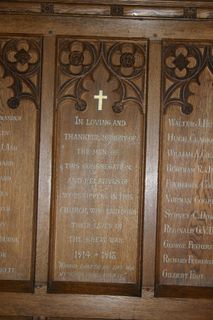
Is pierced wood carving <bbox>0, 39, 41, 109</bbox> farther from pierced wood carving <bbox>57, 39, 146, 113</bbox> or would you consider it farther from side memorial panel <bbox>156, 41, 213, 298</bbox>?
side memorial panel <bbox>156, 41, 213, 298</bbox>

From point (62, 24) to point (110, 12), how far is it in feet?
1.36

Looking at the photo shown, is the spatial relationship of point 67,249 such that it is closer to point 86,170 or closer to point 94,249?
point 94,249

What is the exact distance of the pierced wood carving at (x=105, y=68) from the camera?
16.3ft

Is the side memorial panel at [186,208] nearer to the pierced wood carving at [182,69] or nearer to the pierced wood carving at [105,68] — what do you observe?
the pierced wood carving at [182,69]

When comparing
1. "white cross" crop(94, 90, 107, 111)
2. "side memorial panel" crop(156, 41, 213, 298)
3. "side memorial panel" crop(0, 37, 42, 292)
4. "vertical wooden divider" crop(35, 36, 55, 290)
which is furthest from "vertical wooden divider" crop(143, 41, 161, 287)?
"side memorial panel" crop(0, 37, 42, 292)

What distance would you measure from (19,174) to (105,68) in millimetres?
1141

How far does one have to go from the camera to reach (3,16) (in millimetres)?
4992

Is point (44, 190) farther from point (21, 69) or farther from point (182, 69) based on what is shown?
point (182, 69)

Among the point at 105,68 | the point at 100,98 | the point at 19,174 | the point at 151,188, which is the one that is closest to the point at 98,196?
the point at 151,188

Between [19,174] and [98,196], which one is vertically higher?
[19,174]

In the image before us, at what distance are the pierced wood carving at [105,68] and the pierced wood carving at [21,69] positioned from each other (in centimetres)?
19

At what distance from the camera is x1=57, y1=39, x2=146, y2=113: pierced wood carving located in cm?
496

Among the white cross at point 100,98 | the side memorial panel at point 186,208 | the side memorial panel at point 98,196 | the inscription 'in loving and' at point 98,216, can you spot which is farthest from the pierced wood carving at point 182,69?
the inscription 'in loving and' at point 98,216

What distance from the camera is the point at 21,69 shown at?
498cm
